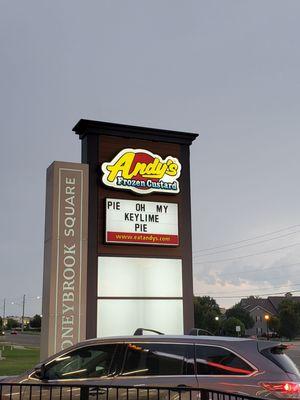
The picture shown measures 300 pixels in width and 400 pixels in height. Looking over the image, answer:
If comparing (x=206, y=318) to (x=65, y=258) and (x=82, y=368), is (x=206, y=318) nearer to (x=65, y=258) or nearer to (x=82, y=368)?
(x=65, y=258)

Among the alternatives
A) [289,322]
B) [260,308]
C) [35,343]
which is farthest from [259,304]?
[35,343]

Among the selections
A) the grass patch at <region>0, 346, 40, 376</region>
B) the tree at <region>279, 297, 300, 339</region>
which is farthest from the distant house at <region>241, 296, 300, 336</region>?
the grass patch at <region>0, 346, 40, 376</region>

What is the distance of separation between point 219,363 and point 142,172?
37.8 feet

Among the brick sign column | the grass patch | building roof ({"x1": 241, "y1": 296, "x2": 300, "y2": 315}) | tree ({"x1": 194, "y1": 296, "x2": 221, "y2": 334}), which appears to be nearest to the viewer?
the brick sign column

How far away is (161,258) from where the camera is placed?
1836 centimetres

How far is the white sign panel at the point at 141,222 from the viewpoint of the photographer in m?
17.8

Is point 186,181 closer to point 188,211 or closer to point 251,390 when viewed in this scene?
point 188,211

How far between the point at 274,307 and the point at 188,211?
386ft

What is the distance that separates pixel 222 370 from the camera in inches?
290

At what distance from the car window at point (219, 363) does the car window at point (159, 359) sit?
12cm

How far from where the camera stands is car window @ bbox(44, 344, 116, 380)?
25.2ft

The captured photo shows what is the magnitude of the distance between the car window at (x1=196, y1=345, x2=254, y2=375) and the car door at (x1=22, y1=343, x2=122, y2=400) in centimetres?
116

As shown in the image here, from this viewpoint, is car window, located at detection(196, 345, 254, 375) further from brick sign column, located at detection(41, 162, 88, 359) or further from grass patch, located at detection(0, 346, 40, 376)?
grass patch, located at detection(0, 346, 40, 376)

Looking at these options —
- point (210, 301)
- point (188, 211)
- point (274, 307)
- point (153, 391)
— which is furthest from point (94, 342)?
point (274, 307)
